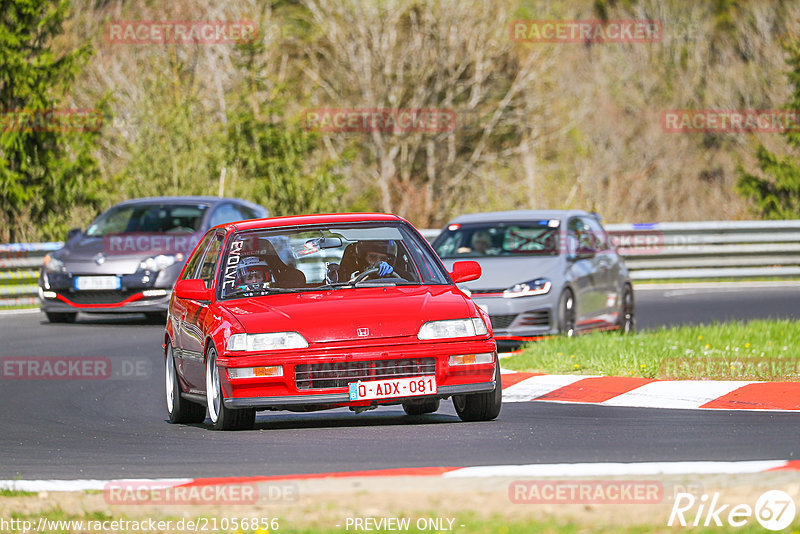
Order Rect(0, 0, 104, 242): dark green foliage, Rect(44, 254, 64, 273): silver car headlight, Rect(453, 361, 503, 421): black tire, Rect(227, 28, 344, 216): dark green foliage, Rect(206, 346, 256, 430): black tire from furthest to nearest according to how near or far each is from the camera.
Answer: Rect(227, 28, 344, 216): dark green foliage < Rect(0, 0, 104, 242): dark green foliage < Rect(44, 254, 64, 273): silver car headlight < Rect(453, 361, 503, 421): black tire < Rect(206, 346, 256, 430): black tire

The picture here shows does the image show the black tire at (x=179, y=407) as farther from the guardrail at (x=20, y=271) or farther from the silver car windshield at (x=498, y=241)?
the guardrail at (x=20, y=271)

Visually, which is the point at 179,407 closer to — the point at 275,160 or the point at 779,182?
the point at 275,160

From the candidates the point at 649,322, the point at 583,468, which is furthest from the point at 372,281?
the point at 649,322

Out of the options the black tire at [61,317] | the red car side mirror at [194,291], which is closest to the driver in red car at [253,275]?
the red car side mirror at [194,291]

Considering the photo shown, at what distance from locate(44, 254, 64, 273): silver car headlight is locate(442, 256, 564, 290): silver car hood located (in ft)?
20.1

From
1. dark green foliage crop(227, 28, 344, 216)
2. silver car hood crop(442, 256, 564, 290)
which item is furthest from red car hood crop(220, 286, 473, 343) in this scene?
dark green foliage crop(227, 28, 344, 216)

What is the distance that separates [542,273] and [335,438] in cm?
731

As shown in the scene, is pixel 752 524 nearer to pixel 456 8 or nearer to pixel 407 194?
pixel 407 194

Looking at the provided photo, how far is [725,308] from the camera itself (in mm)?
21797

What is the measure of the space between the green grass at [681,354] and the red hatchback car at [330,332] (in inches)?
100

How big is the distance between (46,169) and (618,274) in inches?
529

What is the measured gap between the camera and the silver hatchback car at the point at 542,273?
15938 millimetres

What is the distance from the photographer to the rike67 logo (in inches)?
227

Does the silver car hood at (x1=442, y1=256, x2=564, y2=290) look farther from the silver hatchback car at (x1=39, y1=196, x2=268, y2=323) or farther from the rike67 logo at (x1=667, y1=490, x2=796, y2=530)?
the rike67 logo at (x1=667, y1=490, x2=796, y2=530)
